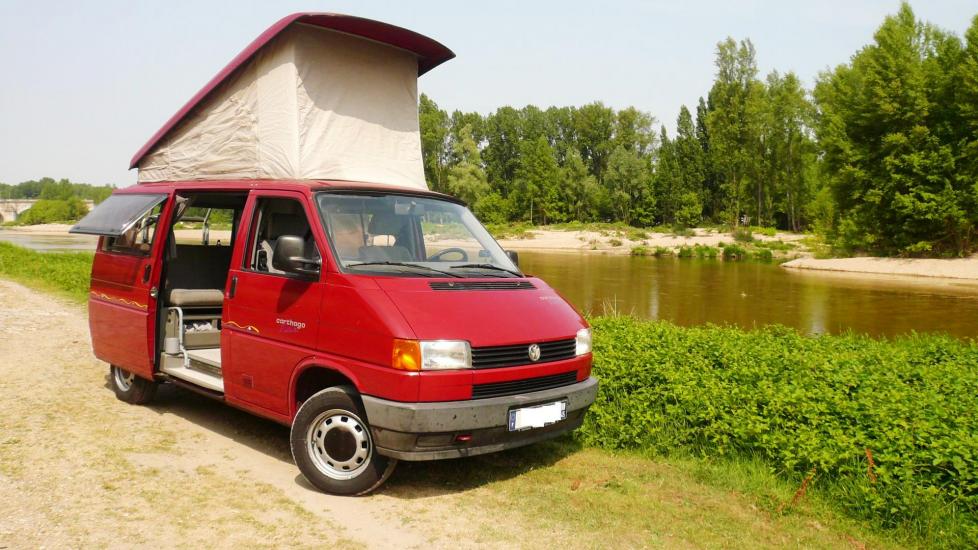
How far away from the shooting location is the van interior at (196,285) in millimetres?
6809

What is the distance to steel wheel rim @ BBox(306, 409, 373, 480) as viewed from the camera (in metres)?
4.93

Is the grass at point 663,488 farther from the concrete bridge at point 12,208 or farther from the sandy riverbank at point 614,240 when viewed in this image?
the concrete bridge at point 12,208

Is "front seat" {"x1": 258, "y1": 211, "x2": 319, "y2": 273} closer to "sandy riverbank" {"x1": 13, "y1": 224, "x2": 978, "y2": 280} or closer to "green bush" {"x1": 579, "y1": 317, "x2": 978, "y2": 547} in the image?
"green bush" {"x1": 579, "y1": 317, "x2": 978, "y2": 547}

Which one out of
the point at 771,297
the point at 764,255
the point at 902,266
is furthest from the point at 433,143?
the point at 771,297

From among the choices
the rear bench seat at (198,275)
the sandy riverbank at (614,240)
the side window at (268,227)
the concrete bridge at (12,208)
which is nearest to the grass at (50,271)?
the rear bench seat at (198,275)

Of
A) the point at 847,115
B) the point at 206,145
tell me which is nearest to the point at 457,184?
the point at 847,115

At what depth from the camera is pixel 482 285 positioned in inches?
208

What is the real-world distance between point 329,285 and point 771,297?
79.6ft

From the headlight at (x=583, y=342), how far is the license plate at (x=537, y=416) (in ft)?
1.61

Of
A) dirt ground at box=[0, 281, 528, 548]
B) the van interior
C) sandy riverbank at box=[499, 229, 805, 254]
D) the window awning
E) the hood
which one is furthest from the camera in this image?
sandy riverbank at box=[499, 229, 805, 254]

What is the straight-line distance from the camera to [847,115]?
4112 centimetres

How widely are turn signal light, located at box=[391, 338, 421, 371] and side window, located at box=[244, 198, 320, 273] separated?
173 centimetres

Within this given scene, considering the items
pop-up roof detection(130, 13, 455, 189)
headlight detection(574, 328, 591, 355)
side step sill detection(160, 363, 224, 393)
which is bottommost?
side step sill detection(160, 363, 224, 393)

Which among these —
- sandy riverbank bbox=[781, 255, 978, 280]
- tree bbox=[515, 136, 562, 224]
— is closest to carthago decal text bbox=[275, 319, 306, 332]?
sandy riverbank bbox=[781, 255, 978, 280]
